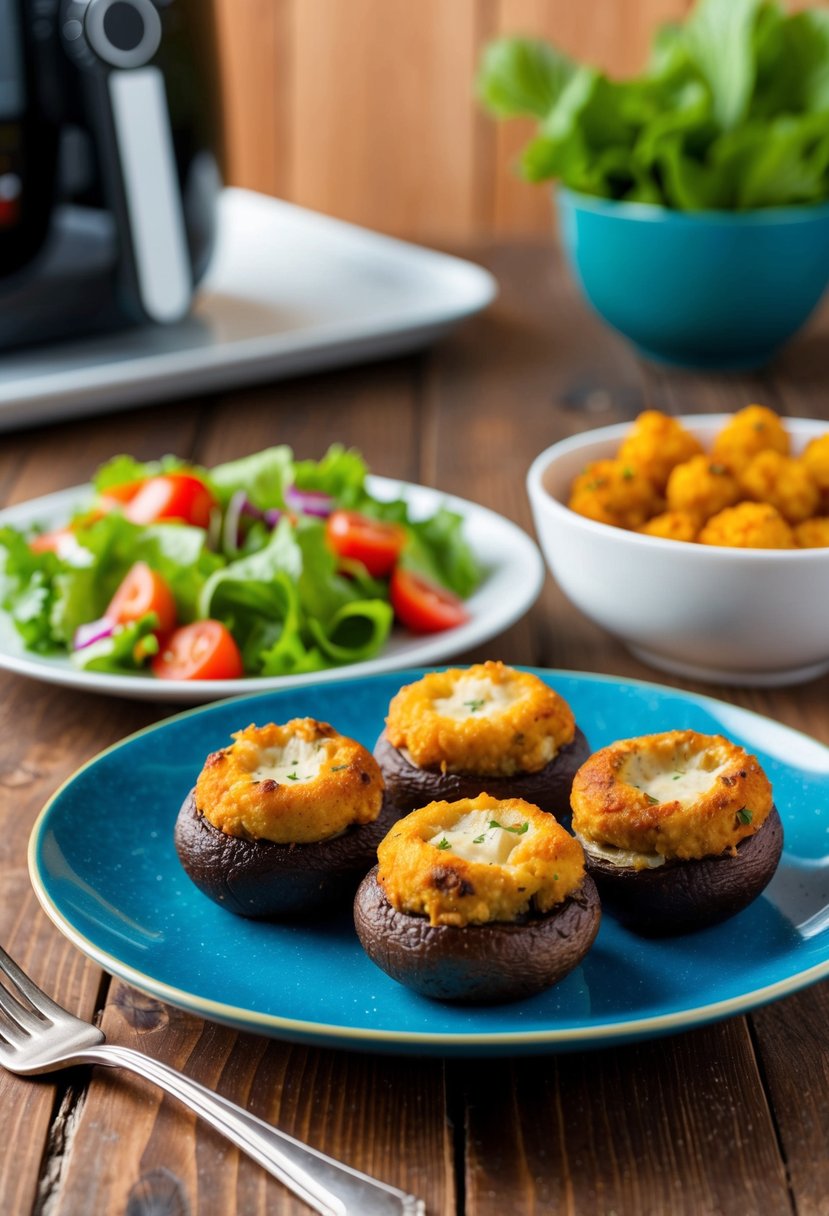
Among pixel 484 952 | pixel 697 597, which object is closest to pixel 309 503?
pixel 697 597

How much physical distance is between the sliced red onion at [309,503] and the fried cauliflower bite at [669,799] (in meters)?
0.65

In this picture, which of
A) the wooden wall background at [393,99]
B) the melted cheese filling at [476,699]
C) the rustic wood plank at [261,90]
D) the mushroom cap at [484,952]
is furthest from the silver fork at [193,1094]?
the rustic wood plank at [261,90]

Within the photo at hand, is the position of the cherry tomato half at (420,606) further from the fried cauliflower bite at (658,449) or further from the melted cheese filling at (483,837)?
the melted cheese filling at (483,837)

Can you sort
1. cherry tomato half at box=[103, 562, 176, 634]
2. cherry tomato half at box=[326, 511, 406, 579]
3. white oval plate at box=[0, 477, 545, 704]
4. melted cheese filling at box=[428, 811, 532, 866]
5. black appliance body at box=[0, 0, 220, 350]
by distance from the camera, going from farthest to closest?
1. black appliance body at box=[0, 0, 220, 350]
2. cherry tomato half at box=[326, 511, 406, 579]
3. cherry tomato half at box=[103, 562, 176, 634]
4. white oval plate at box=[0, 477, 545, 704]
5. melted cheese filling at box=[428, 811, 532, 866]

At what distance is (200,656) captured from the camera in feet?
4.43

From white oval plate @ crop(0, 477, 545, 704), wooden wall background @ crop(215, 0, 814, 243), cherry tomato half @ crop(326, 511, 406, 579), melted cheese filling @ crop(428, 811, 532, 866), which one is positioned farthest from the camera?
wooden wall background @ crop(215, 0, 814, 243)

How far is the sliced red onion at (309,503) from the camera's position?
157 centimetres

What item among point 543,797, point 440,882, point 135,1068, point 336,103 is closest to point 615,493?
point 543,797

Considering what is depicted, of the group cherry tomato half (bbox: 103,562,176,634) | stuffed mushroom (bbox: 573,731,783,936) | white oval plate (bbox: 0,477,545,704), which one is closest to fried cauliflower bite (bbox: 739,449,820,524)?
white oval plate (bbox: 0,477,545,704)

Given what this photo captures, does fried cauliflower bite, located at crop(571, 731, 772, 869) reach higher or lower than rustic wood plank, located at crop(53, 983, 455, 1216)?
higher

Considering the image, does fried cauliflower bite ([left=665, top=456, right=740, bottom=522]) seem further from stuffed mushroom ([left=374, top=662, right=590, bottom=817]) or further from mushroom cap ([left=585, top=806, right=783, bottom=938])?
mushroom cap ([left=585, top=806, right=783, bottom=938])

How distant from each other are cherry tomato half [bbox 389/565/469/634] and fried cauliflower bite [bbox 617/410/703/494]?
0.23 m

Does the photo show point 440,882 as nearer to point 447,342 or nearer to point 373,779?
point 373,779

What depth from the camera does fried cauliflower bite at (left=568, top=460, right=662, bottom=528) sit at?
56.0 inches
